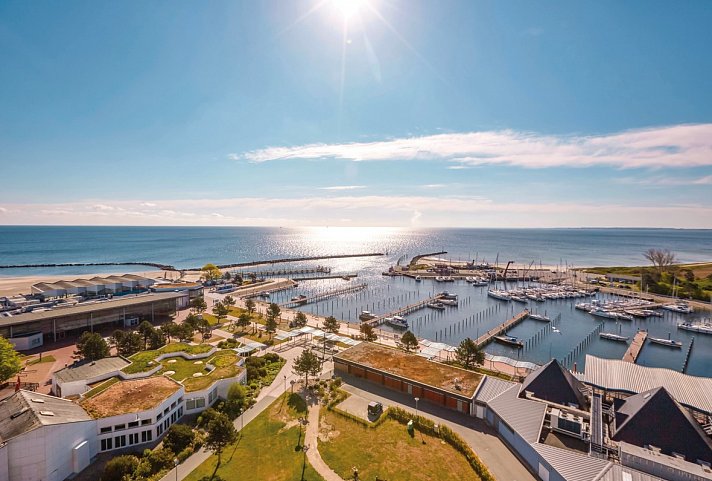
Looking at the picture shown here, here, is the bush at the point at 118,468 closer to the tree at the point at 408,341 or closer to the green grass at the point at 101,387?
the green grass at the point at 101,387

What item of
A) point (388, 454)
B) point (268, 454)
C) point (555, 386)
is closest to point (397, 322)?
point (555, 386)

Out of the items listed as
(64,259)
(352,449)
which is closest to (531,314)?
(352,449)

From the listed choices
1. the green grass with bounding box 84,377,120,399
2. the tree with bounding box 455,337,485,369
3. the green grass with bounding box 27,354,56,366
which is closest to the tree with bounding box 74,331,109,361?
the green grass with bounding box 27,354,56,366

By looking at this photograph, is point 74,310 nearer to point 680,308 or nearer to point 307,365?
point 307,365

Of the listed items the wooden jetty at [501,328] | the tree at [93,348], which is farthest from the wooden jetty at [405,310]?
the tree at [93,348]

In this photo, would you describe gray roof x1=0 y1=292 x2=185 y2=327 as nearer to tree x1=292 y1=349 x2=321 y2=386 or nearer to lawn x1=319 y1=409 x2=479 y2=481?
tree x1=292 y1=349 x2=321 y2=386
